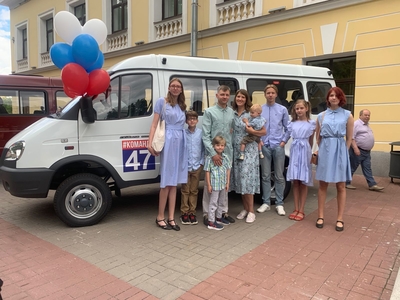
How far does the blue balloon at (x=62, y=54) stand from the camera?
411 cm

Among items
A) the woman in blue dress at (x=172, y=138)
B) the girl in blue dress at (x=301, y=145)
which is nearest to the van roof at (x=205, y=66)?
the woman in blue dress at (x=172, y=138)

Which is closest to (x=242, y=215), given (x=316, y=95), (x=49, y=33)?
(x=316, y=95)

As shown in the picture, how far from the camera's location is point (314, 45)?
355 inches

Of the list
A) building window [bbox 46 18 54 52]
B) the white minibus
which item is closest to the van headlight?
the white minibus

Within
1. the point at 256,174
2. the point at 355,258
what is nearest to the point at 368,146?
the point at 256,174

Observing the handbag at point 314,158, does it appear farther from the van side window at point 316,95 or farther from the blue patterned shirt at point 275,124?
the van side window at point 316,95

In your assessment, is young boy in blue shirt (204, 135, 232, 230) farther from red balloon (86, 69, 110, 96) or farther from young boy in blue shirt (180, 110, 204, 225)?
red balloon (86, 69, 110, 96)

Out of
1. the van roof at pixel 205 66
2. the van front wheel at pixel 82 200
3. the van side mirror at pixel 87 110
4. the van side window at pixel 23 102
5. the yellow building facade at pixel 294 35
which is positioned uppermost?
the yellow building facade at pixel 294 35

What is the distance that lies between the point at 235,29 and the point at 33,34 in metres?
14.8

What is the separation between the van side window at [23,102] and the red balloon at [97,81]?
4722 millimetres

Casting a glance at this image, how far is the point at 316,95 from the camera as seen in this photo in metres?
6.30

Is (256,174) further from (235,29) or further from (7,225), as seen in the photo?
(235,29)

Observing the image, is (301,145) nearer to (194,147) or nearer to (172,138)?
(194,147)

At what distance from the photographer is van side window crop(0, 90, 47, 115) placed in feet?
25.9
